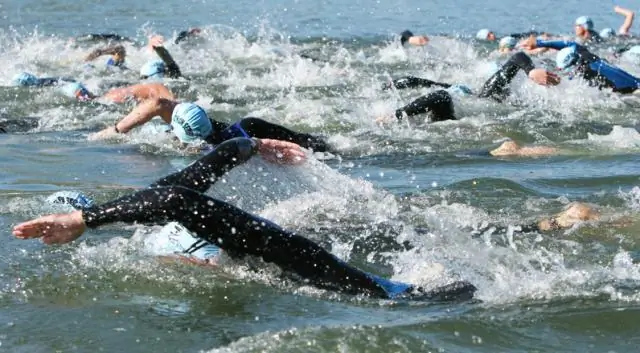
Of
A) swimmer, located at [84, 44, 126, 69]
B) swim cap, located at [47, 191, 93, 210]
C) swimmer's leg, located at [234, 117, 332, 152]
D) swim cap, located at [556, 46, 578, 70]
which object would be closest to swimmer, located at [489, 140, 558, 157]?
swimmer's leg, located at [234, 117, 332, 152]

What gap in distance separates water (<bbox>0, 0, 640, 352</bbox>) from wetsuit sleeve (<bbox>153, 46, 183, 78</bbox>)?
7.2 inches

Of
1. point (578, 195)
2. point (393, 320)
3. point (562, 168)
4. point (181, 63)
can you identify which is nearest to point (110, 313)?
point (393, 320)

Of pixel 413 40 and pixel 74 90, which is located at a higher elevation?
pixel 74 90

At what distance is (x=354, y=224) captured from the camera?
7.02m

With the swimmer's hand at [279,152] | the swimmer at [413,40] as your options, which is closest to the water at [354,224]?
the swimmer's hand at [279,152]

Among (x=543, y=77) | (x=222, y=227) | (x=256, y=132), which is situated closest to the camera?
(x=222, y=227)

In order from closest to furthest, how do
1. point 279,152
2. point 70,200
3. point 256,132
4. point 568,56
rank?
point 279,152 → point 70,200 → point 256,132 → point 568,56

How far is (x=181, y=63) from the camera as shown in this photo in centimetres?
1758

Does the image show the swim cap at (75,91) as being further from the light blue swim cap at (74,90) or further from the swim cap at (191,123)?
the swim cap at (191,123)

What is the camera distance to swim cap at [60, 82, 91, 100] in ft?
42.7

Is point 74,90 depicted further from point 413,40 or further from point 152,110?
point 413,40

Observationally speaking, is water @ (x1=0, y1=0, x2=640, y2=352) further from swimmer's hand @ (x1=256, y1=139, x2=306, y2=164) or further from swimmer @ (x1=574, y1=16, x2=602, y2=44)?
swimmer @ (x1=574, y1=16, x2=602, y2=44)

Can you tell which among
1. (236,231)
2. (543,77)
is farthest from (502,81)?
(236,231)

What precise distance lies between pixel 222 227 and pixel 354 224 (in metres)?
2.05
